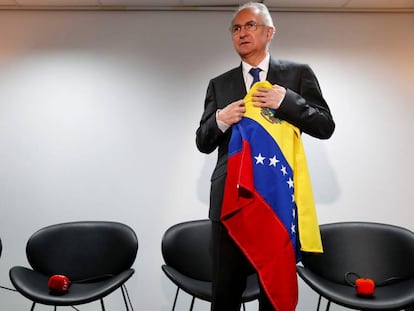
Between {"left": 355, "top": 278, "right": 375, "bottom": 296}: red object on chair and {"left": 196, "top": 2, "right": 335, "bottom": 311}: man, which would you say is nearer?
{"left": 196, "top": 2, "right": 335, "bottom": 311}: man

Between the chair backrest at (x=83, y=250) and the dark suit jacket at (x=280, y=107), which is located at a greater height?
the dark suit jacket at (x=280, y=107)

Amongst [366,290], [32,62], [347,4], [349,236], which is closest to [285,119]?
[366,290]

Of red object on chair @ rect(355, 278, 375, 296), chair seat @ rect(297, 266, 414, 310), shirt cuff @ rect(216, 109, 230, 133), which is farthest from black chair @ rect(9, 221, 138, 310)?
red object on chair @ rect(355, 278, 375, 296)

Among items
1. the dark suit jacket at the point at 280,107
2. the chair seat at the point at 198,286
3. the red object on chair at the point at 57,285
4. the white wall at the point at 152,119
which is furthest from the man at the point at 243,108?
the white wall at the point at 152,119

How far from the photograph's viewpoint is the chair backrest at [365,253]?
2.46m

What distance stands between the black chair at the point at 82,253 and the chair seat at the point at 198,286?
0.27 metres

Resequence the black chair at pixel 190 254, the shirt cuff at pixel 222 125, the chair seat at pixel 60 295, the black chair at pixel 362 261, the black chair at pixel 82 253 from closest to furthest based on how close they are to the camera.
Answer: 1. the shirt cuff at pixel 222 125
2. the chair seat at pixel 60 295
3. the black chair at pixel 362 261
4. the black chair at pixel 190 254
5. the black chair at pixel 82 253

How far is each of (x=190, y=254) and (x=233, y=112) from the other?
4.37 feet

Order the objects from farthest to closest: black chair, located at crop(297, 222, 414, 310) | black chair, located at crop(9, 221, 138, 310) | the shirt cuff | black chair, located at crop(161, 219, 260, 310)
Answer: black chair, located at crop(9, 221, 138, 310)
black chair, located at crop(161, 219, 260, 310)
black chair, located at crop(297, 222, 414, 310)
the shirt cuff

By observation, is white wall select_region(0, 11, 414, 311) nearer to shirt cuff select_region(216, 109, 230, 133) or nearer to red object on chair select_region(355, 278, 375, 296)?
red object on chair select_region(355, 278, 375, 296)

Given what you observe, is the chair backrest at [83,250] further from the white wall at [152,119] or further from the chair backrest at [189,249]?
the white wall at [152,119]

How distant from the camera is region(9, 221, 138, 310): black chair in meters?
2.55

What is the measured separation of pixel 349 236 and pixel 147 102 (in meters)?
1.82

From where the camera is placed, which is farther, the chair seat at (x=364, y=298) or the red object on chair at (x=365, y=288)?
the red object on chair at (x=365, y=288)
